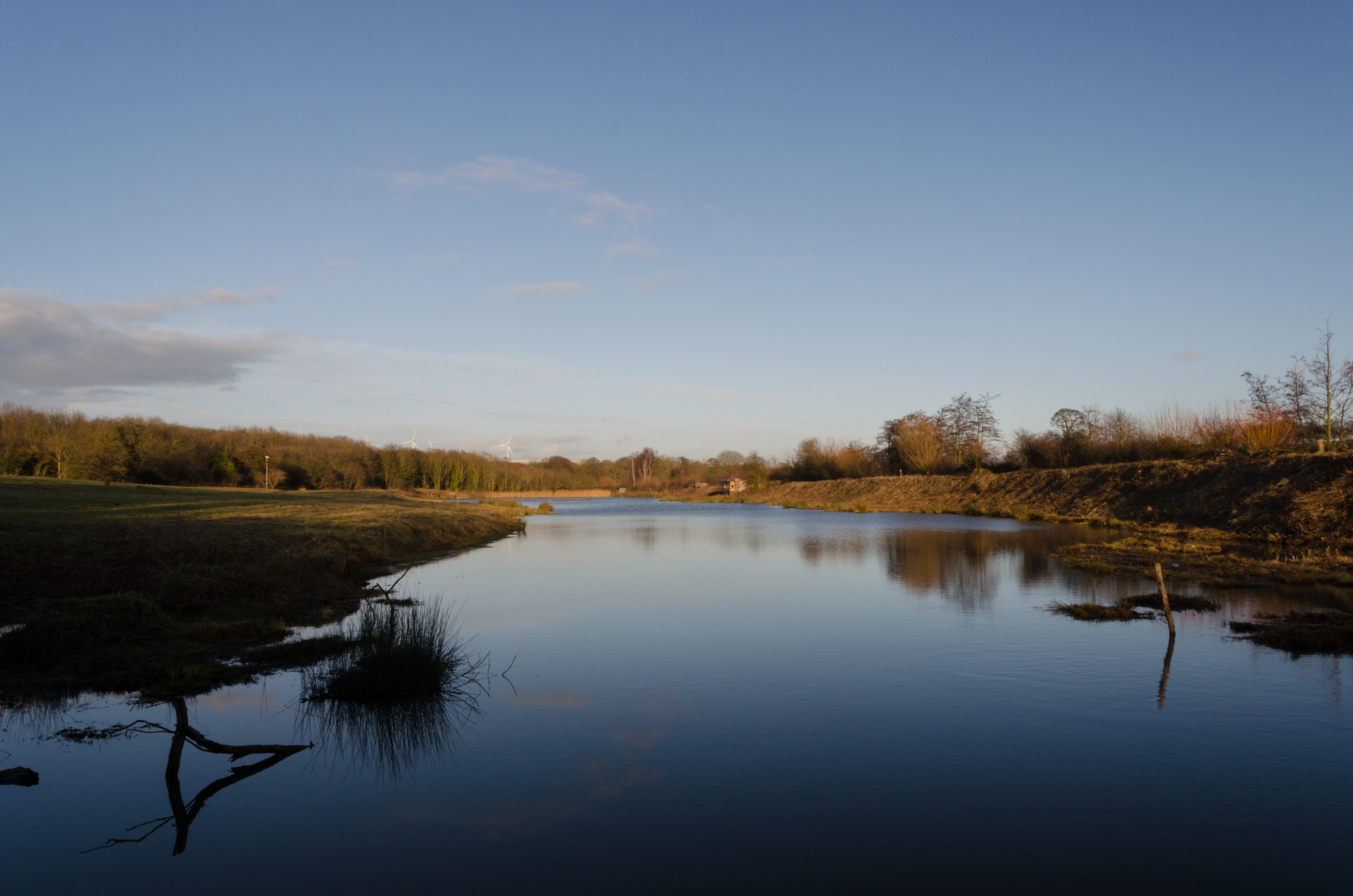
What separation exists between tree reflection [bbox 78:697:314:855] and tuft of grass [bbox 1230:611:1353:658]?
10.5 meters

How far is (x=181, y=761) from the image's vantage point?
5719 millimetres

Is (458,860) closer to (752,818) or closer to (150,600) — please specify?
(752,818)

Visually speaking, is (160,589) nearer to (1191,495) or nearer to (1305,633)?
(1305,633)

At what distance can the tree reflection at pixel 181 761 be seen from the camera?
4.65m

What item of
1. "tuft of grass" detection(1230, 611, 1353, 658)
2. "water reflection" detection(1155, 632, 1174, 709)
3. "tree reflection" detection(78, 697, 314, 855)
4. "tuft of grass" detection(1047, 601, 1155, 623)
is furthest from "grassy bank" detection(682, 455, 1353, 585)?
"tree reflection" detection(78, 697, 314, 855)

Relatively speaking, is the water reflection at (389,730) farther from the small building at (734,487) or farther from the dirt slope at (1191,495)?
the small building at (734,487)

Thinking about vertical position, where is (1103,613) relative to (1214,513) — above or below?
below

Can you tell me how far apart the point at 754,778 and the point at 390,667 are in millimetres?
3988

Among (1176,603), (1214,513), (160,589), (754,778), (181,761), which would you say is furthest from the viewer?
(1214,513)

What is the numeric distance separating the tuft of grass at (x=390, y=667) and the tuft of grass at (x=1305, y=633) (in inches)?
374

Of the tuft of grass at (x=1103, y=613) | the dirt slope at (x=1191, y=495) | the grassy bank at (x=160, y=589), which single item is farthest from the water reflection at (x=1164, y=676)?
the dirt slope at (x=1191, y=495)

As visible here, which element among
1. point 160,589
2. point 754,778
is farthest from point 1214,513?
point 160,589

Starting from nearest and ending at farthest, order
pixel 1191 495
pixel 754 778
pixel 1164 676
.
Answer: pixel 754 778 → pixel 1164 676 → pixel 1191 495

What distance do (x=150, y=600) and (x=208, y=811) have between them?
5.84 m
